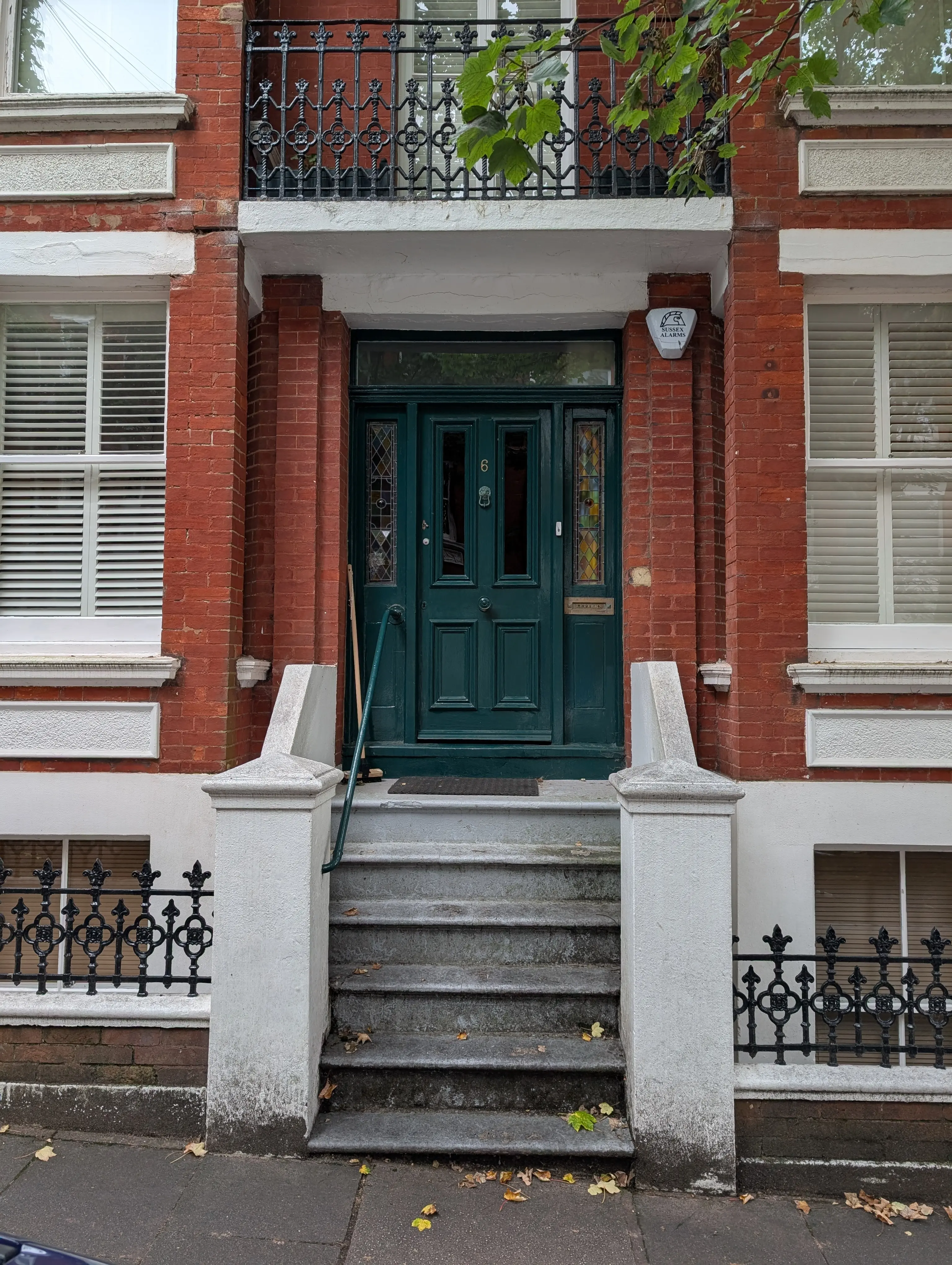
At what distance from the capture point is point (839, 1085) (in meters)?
3.51

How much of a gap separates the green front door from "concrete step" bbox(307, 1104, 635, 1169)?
2.60 m

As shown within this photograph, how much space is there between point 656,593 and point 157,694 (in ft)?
10.1

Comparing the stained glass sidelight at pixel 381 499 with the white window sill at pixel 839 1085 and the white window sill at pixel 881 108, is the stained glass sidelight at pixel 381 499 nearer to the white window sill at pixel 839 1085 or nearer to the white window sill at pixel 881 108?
the white window sill at pixel 881 108

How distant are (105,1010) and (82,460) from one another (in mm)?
3267

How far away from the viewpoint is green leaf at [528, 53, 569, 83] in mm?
3535

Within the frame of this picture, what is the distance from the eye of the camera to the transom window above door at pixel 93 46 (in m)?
5.45

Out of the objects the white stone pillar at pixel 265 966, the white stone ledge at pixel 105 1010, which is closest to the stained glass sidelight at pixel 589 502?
the white stone pillar at pixel 265 966

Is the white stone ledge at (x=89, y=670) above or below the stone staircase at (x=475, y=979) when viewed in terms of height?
above

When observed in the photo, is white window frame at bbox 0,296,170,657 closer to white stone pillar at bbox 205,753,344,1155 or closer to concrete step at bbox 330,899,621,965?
white stone pillar at bbox 205,753,344,1155

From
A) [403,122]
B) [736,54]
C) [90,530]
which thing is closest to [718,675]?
[736,54]

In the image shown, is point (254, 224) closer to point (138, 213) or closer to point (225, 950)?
point (138, 213)

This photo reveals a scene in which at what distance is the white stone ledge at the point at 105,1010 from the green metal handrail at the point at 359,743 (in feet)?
2.70

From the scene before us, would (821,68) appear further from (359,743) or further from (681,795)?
(359,743)

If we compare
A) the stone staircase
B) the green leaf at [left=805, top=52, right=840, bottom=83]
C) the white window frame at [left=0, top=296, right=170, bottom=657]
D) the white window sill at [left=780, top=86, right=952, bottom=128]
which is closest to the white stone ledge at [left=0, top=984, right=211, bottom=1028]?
the stone staircase
